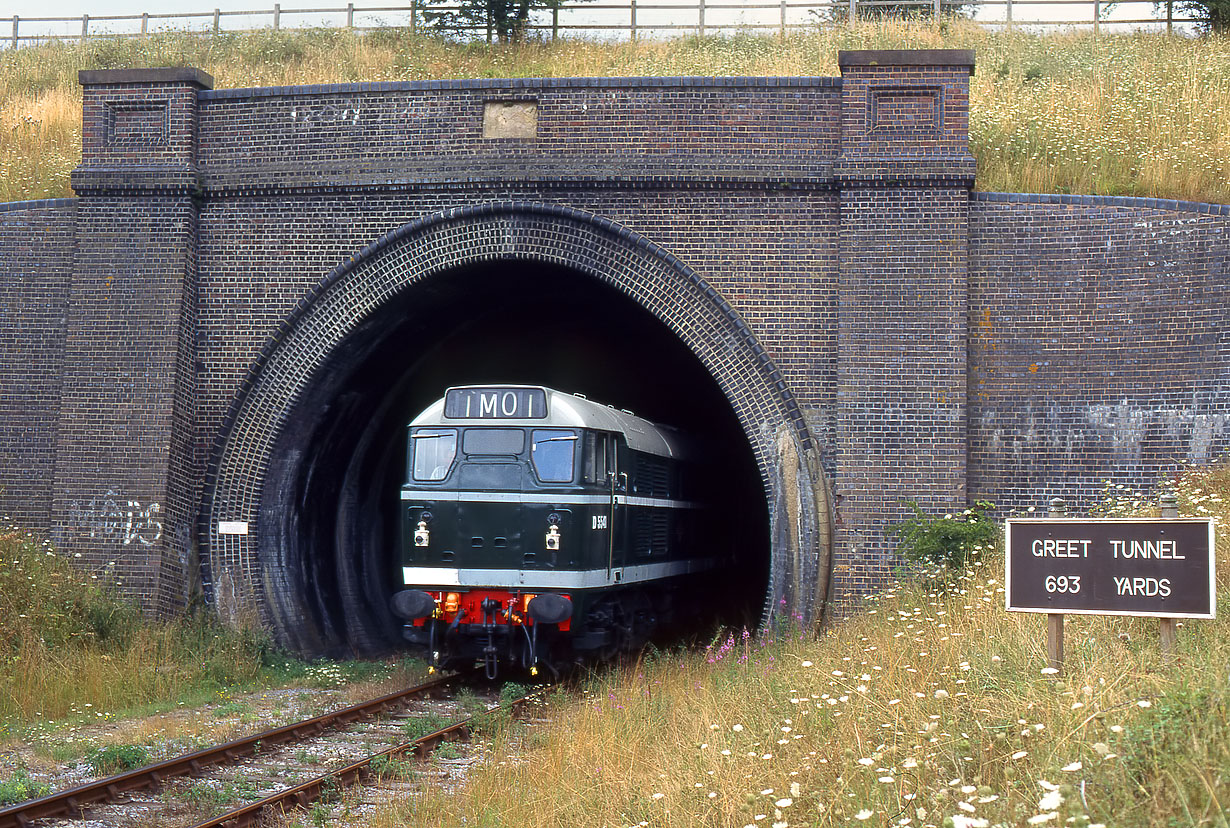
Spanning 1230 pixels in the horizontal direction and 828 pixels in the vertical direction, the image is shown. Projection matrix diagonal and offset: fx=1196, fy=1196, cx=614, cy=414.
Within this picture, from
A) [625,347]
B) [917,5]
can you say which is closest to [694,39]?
[917,5]

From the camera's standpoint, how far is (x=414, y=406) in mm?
18422

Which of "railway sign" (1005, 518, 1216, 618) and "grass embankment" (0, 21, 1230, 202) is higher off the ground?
"grass embankment" (0, 21, 1230, 202)

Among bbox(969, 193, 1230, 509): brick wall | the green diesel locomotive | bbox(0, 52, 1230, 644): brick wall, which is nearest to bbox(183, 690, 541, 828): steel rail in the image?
the green diesel locomotive

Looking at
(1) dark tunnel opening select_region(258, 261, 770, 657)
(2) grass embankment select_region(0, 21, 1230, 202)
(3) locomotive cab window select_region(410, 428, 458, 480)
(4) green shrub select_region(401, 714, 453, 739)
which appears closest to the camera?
(4) green shrub select_region(401, 714, 453, 739)

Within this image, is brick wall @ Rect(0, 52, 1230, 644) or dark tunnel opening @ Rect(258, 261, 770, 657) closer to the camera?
brick wall @ Rect(0, 52, 1230, 644)

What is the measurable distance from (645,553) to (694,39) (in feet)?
43.4

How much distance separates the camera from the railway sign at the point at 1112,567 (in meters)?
6.02

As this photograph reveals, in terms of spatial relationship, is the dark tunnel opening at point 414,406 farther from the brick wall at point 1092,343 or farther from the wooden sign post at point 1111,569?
the wooden sign post at point 1111,569

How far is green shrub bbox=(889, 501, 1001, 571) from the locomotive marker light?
5273mm

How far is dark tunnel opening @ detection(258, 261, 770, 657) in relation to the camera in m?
15.1

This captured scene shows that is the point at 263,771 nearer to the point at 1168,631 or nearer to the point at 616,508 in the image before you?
the point at 616,508

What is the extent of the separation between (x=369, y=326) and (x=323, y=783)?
7513 millimetres

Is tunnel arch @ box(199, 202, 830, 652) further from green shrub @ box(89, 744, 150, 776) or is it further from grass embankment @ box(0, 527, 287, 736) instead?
green shrub @ box(89, 744, 150, 776)

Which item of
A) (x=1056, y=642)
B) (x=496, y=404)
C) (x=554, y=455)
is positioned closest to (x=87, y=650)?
(x=496, y=404)
